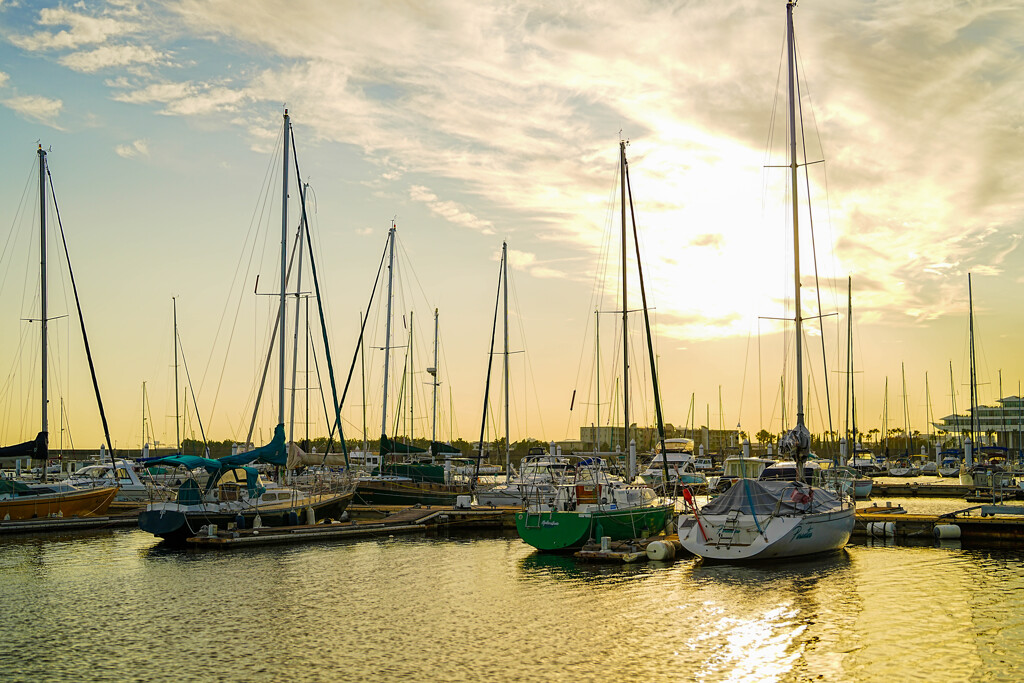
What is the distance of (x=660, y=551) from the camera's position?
3112 cm

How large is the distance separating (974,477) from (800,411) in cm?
4454

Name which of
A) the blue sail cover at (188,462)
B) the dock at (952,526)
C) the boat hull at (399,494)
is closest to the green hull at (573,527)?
the dock at (952,526)

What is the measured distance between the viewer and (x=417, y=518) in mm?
43750

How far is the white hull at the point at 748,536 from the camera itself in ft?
96.3

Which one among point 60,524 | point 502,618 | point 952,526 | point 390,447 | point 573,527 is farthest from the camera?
point 390,447

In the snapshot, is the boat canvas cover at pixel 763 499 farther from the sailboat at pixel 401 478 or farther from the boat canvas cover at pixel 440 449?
the boat canvas cover at pixel 440 449

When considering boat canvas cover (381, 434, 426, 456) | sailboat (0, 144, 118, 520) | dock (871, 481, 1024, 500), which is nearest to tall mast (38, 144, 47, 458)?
sailboat (0, 144, 118, 520)

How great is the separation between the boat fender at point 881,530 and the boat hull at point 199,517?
931 inches

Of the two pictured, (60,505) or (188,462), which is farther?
(60,505)

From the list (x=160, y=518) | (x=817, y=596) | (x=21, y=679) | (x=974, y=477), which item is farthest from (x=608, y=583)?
(x=974, y=477)

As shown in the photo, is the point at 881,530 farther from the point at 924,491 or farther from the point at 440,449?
the point at 924,491

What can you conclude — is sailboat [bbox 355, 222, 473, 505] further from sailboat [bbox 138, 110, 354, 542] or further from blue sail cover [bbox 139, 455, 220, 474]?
blue sail cover [bbox 139, 455, 220, 474]

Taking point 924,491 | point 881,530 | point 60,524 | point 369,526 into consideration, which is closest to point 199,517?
point 369,526

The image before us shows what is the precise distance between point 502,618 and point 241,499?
20.1m
